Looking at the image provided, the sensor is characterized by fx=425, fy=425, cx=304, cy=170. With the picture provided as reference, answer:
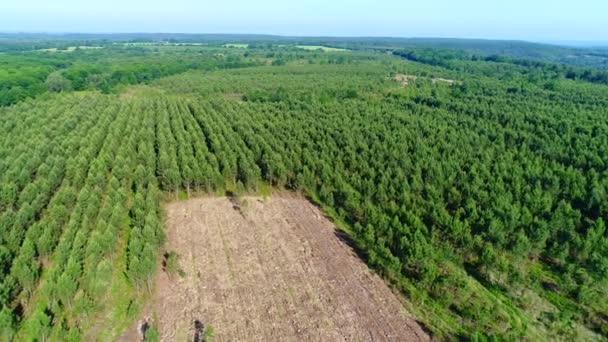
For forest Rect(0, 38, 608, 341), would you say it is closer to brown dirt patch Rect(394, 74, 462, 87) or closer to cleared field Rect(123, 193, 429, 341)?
cleared field Rect(123, 193, 429, 341)

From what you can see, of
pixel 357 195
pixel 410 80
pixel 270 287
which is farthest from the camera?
pixel 410 80

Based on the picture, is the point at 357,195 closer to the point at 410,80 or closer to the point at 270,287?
the point at 270,287

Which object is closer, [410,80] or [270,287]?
[270,287]

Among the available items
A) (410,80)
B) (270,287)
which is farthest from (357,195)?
(410,80)

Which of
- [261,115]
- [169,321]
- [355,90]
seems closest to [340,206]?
[169,321]

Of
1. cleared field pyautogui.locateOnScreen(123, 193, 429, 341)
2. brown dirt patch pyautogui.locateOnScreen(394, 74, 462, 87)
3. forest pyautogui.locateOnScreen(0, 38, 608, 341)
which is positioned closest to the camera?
cleared field pyautogui.locateOnScreen(123, 193, 429, 341)

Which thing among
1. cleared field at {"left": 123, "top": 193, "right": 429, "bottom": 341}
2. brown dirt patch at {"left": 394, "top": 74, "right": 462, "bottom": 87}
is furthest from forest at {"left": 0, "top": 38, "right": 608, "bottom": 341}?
brown dirt patch at {"left": 394, "top": 74, "right": 462, "bottom": 87}

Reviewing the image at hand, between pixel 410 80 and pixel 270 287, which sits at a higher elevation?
pixel 410 80

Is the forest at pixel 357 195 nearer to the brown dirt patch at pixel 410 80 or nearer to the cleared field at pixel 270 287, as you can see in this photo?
the cleared field at pixel 270 287
